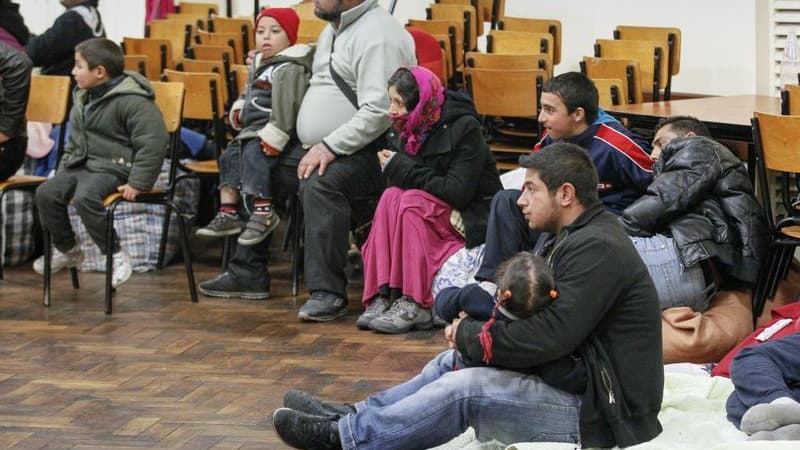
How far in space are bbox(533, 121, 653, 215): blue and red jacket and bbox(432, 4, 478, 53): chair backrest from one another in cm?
369

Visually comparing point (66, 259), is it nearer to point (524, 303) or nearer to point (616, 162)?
point (616, 162)

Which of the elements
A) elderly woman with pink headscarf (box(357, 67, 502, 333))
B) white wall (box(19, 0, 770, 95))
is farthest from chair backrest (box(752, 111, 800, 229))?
white wall (box(19, 0, 770, 95))

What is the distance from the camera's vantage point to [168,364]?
4859 millimetres

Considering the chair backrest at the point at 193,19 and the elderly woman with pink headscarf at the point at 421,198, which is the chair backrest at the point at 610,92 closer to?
the elderly woman with pink headscarf at the point at 421,198

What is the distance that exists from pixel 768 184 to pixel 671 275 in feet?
1.97

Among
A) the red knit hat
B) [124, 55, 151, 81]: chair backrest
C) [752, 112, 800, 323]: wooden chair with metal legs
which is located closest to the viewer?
[752, 112, 800, 323]: wooden chair with metal legs

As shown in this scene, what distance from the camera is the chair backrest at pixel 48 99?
623 cm

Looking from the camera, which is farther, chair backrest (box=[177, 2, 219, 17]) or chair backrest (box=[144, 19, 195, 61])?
chair backrest (box=[177, 2, 219, 17])

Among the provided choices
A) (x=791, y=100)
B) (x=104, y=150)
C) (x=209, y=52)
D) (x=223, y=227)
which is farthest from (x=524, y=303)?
(x=209, y=52)

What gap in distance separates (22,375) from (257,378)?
81 cm

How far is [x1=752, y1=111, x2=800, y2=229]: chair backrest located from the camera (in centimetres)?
466

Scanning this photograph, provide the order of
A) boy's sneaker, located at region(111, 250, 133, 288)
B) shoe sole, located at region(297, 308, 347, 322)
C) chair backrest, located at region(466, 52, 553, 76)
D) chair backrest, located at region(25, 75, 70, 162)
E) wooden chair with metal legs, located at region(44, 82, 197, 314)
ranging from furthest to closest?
chair backrest, located at region(466, 52, 553, 76), chair backrest, located at region(25, 75, 70, 162), boy's sneaker, located at region(111, 250, 133, 288), wooden chair with metal legs, located at region(44, 82, 197, 314), shoe sole, located at region(297, 308, 347, 322)

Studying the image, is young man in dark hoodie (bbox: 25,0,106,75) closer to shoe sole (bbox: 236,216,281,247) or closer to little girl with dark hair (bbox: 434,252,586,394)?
shoe sole (bbox: 236,216,281,247)

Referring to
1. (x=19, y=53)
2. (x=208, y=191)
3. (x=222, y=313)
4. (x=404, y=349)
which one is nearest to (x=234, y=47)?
(x=208, y=191)
